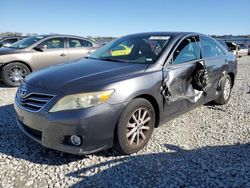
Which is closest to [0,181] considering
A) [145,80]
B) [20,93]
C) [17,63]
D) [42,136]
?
[42,136]

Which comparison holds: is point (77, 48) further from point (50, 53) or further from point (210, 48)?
point (210, 48)

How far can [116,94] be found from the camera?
2.96 meters

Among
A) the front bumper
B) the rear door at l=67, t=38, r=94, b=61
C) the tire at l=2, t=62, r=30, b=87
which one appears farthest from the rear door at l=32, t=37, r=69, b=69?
the front bumper

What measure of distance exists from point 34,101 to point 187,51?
2.51m

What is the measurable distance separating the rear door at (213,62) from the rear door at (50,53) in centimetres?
465

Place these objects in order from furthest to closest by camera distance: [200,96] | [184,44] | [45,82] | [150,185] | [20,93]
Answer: [200,96], [184,44], [20,93], [45,82], [150,185]

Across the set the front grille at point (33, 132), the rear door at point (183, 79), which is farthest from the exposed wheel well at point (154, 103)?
the front grille at point (33, 132)

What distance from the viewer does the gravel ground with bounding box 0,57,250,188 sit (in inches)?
109

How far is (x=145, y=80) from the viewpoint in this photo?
330 centimetres

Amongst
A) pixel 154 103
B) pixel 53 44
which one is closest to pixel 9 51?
pixel 53 44

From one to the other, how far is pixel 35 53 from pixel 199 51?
5006 millimetres

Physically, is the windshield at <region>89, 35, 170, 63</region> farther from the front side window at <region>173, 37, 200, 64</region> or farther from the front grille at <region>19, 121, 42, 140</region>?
the front grille at <region>19, 121, 42, 140</region>

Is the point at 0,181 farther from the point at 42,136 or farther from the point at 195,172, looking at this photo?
the point at 195,172

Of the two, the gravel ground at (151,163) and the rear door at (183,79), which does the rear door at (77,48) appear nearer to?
the gravel ground at (151,163)
